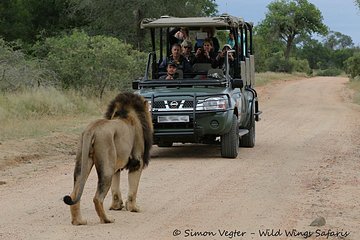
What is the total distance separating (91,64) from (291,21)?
207ft

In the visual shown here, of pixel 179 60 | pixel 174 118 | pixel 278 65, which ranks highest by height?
pixel 179 60

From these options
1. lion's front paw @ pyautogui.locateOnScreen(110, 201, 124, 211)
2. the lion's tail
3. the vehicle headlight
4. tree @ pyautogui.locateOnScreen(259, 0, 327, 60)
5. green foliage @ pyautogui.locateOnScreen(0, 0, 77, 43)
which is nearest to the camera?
the lion's tail

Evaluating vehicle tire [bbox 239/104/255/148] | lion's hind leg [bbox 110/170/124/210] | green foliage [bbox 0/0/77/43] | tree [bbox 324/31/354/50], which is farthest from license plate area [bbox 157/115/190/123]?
tree [bbox 324/31/354/50]

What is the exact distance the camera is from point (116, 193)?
8.35m

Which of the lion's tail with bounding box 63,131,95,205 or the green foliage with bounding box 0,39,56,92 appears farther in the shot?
the green foliage with bounding box 0,39,56,92

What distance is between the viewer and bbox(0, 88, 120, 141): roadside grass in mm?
16344

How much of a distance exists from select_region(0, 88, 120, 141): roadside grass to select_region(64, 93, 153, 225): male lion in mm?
6861

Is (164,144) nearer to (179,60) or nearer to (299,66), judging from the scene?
(179,60)

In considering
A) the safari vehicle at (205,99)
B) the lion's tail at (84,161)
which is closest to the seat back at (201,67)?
the safari vehicle at (205,99)

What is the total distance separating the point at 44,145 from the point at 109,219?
7.41 meters

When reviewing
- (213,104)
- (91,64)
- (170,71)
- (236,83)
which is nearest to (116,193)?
(213,104)

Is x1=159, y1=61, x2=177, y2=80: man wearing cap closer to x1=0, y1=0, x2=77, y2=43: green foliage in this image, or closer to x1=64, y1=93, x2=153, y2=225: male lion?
x1=64, y1=93, x2=153, y2=225: male lion

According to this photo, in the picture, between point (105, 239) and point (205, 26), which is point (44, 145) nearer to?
point (205, 26)

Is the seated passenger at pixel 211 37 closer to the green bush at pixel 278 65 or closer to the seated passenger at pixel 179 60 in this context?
the seated passenger at pixel 179 60
